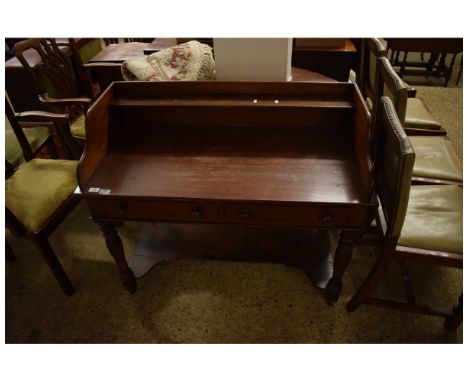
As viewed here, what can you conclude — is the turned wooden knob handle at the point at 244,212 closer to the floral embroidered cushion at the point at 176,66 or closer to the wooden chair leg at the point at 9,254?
the floral embroidered cushion at the point at 176,66

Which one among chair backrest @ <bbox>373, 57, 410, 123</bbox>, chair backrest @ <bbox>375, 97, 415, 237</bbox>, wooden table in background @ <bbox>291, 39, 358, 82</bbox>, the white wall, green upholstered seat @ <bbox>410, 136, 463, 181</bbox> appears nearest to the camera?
chair backrest @ <bbox>375, 97, 415, 237</bbox>

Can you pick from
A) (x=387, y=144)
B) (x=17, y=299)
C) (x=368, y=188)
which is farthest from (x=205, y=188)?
(x=17, y=299)

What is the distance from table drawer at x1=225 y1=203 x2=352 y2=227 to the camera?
3.97 ft

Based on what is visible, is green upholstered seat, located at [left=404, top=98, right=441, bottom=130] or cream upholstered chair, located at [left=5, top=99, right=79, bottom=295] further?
green upholstered seat, located at [left=404, top=98, right=441, bottom=130]

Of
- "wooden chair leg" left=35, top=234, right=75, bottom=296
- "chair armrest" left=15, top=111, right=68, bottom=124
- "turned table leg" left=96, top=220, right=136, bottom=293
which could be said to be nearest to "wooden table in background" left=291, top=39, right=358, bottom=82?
"chair armrest" left=15, top=111, right=68, bottom=124

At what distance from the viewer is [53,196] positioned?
1.61m

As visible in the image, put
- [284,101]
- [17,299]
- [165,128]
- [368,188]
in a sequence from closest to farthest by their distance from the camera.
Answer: [368,188] < [284,101] < [165,128] < [17,299]

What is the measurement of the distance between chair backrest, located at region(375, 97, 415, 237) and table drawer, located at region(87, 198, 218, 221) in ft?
2.13

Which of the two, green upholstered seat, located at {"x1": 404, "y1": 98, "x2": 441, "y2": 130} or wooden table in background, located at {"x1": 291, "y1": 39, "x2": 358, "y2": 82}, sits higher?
wooden table in background, located at {"x1": 291, "y1": 39, "x2": 358, "y2": 82}

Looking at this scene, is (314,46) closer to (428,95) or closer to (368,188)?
(428,95)

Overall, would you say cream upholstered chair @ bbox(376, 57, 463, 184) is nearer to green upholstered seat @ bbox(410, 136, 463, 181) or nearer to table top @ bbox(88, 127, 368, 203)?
green upholstered seat @ bbox(410, 136, 463, 181)

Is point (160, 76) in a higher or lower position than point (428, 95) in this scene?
higher

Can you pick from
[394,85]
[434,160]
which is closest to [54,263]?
[394,85]

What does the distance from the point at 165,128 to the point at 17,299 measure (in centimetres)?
127
